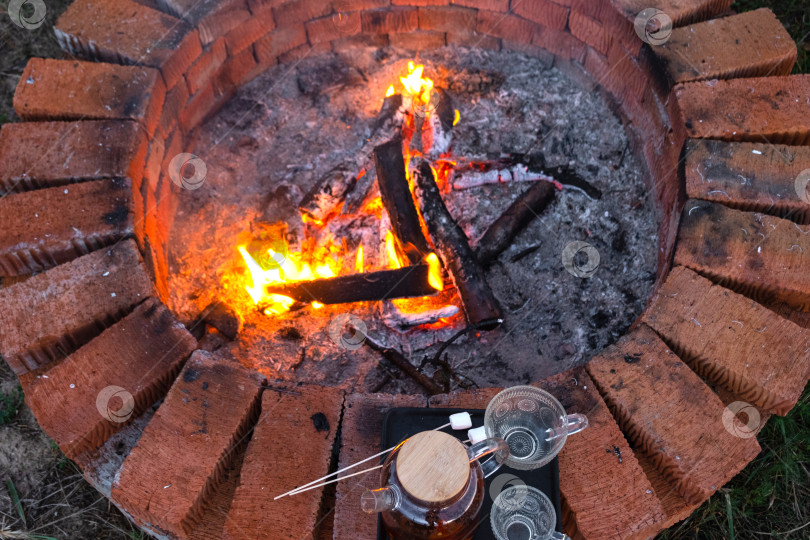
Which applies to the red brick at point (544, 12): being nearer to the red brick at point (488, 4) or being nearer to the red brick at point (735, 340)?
the red brick at point (488, 4)

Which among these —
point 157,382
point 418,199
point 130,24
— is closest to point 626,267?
point 418,199

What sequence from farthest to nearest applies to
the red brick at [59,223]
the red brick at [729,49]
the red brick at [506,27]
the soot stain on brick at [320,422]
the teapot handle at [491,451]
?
the red brick at [506,27] → the red brick at [729,49] → the red brick at [59,223] → the soot stain on brick at [320,422] → the teapot handle at [491,451]

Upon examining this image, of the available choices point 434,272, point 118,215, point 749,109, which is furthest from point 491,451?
point 749,109

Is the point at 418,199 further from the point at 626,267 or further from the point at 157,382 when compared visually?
the point at 157,382

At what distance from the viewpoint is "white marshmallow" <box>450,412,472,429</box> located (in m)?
2.01

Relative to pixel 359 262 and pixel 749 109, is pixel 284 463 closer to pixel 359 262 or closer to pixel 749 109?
pixel 359 262

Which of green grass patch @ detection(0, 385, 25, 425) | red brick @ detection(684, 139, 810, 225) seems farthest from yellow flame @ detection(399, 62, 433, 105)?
green grass patch @ detection(0, 385, 25, 425)

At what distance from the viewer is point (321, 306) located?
2.94m

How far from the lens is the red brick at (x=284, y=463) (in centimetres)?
199

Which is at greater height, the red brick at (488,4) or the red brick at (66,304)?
the red brick at (488,4)

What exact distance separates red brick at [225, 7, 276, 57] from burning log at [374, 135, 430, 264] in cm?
91

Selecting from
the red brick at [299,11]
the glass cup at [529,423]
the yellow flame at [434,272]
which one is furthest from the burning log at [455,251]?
the red brick at [299,11]

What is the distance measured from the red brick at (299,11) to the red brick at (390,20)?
0.21 m

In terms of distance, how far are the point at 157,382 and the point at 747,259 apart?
2024mm
